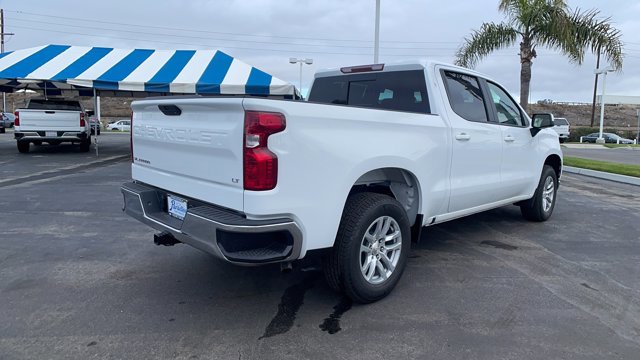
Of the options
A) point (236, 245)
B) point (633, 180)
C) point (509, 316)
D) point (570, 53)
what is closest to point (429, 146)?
point (509, 316)

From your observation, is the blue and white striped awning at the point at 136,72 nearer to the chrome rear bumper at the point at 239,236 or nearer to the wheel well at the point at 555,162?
the wheel well at the point at 555,162

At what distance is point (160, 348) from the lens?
10.1 feet

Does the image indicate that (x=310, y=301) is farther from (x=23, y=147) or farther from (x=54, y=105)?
(x=23, y=147)

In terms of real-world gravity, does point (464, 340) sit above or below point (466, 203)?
below

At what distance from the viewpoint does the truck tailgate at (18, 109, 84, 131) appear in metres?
15.2

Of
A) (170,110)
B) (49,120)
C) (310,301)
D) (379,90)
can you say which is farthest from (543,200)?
(49,120)

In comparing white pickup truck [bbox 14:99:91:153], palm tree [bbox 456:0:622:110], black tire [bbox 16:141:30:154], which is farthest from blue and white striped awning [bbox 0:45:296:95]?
palm tree [bbox 456:0:622:110]

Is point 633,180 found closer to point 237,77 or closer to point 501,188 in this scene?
point 501,188

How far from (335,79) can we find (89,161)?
1107 centimetres

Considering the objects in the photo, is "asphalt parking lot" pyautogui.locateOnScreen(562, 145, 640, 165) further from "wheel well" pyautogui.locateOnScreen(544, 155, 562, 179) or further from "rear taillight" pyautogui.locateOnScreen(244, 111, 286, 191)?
"rear taillight" pyautogui.locateOnScreen(244, 111, 286, 191)

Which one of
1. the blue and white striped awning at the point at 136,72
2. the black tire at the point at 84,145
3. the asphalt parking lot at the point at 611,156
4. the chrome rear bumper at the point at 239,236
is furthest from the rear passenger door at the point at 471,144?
the black tire at the point at 84,145

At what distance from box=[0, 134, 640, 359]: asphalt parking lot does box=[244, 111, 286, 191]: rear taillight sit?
1091 millimetres

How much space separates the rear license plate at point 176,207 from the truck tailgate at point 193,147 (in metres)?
0.06

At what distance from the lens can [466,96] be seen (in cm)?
498
